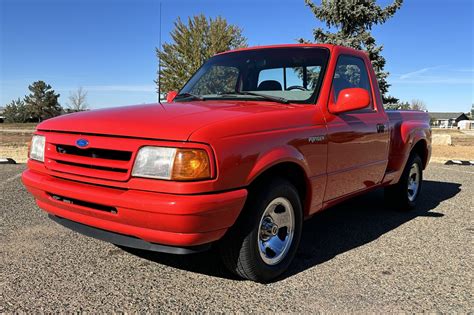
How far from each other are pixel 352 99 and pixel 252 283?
67.5 inches

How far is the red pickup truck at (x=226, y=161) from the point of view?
8.30ft

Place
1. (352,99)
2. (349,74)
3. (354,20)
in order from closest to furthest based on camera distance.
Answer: (352,99), (349,74), (354,20)

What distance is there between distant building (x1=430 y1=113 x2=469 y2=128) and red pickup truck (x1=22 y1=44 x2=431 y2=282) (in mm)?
111618

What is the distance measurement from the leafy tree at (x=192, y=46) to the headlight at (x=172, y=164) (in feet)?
85.7

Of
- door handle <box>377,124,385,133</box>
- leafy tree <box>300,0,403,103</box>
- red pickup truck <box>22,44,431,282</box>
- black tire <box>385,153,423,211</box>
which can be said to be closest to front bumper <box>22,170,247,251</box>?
red pickup truck <box>22,44,431,282</box>

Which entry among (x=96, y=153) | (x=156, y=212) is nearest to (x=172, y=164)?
(x=156, y=212)

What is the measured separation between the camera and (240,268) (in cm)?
297

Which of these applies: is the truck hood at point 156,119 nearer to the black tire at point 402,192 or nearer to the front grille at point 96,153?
the front grille at point 96,153

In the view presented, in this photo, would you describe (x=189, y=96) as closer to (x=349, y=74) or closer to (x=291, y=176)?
(x=291, y=176)

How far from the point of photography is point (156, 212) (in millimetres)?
2475

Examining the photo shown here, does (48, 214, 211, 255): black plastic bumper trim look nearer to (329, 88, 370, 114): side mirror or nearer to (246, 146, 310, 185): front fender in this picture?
(246, 146, 310, 185): front fender

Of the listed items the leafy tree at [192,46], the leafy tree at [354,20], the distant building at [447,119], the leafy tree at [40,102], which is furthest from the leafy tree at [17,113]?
the distant building at [447,119]

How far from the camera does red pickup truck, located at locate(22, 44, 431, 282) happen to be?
8.30 feet

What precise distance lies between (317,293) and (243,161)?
1098 mm
